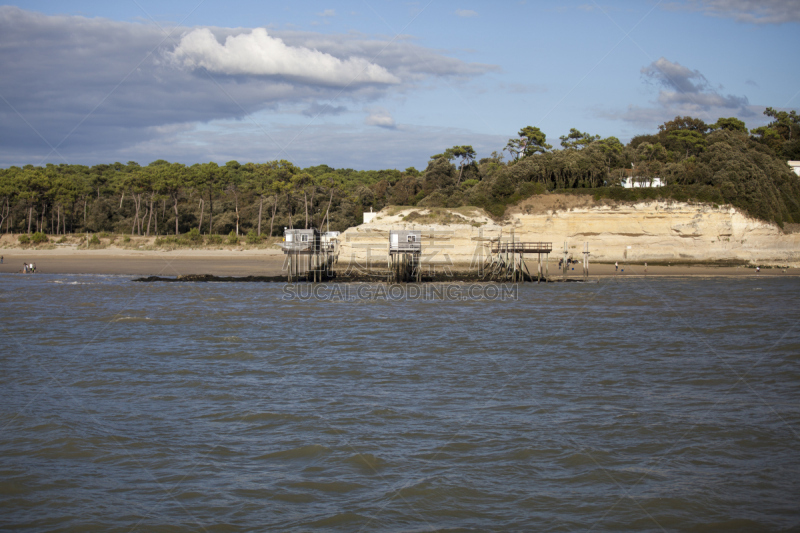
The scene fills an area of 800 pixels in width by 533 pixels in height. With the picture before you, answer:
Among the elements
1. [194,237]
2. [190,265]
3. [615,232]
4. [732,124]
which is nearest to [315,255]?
[190,265]

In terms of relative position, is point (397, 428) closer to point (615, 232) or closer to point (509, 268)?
point (509, 268)

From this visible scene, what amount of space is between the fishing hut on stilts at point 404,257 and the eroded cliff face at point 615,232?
4453 mm

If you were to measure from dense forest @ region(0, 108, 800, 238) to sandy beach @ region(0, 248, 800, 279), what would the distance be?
18.1 feet

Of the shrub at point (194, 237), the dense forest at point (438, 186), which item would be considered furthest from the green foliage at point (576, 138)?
the shrub at point (194, 237)

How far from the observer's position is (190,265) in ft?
147

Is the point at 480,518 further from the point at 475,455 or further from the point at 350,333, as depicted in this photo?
the point at 350,333

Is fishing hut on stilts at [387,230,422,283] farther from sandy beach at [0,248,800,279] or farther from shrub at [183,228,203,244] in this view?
shrub at [183,228,203,244]

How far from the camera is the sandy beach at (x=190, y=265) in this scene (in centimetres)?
4103

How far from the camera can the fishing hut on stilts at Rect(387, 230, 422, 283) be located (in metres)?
36.6

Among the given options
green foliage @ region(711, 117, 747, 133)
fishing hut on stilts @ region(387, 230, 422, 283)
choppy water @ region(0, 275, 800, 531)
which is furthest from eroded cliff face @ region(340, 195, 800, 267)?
green foliage @ region(711, 117, 747, 133)

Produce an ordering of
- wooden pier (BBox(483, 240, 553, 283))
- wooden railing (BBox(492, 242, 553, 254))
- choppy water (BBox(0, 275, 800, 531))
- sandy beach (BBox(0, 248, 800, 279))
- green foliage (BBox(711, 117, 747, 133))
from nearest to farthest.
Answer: choppy water (BBox(0, 275, 800, 531))
wooden railing (BBox(492, 242, 553, 254))
wooden pier (BBox(483, 240, 553, 283))
sandy beach (BBox(0, 248, 800, 279))
green foliage (BBox(711, 117, 747, 133))

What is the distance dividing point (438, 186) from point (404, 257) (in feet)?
87.8

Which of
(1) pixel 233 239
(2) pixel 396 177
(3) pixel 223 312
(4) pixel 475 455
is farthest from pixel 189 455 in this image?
(2) pixel 396 177

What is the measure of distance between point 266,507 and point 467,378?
6716 mm
